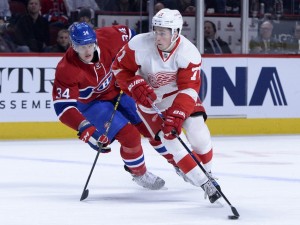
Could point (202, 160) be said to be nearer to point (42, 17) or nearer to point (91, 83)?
point (91, 83)

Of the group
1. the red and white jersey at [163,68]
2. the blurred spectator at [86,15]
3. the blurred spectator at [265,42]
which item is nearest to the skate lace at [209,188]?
the red and white jersey at [163,68]

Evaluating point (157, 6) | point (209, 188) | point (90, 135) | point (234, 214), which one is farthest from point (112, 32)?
point (157, 6)

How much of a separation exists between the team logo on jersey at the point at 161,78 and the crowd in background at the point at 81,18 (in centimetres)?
373

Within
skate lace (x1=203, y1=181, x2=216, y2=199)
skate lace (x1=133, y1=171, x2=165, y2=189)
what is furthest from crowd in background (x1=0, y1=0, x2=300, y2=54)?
skate lace (x1=203, y1=181, x2=216, y2=199)

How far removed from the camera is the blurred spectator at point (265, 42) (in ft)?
31.7

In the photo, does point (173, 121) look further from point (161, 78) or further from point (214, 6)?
point (214, 6)

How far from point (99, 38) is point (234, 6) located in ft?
12.7

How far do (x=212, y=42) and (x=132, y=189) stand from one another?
381 cm

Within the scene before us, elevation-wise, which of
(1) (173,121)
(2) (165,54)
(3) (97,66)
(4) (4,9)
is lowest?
(1) (173,121)

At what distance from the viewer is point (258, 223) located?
464 cm

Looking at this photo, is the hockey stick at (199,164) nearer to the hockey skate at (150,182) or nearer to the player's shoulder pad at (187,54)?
the player's shoulder pad at (187,54)

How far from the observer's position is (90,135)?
5527mm

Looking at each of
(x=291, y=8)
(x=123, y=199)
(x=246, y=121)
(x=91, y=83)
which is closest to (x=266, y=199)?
(x=123, y=199)

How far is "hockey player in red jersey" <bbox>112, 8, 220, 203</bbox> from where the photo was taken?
16.9ft
